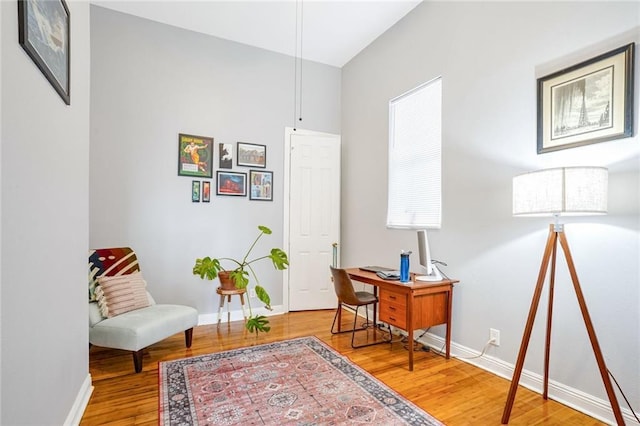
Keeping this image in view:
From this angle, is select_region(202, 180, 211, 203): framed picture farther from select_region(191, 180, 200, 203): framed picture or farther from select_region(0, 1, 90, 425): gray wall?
select_region(0, 1, 90, 425): gray wall

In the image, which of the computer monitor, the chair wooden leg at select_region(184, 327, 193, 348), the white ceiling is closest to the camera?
the computer monitor

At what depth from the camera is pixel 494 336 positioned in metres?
2.51

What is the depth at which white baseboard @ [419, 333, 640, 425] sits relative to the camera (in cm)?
187

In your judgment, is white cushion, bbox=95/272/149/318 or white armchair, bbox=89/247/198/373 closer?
white armchair, bbox=89/247/198/373

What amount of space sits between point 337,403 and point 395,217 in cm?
210

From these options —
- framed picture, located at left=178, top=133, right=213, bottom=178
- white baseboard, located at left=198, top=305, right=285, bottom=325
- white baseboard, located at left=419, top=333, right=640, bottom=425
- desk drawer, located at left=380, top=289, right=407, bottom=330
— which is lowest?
white baseboard, located at left=198, top=305, right=285, bottom=325

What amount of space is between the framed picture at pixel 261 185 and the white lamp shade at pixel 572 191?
9.88 feet

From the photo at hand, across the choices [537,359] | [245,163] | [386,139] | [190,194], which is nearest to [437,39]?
[386,139]

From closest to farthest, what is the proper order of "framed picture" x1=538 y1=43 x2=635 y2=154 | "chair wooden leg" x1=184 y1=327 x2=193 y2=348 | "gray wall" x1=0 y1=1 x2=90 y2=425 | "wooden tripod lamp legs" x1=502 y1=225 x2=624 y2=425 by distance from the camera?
1. "gray wall" x1=0 y1=1 x2=90 y2=425
2. "wooden tripod lamp legs" x1=502 y1=225 x2=624 y2=425
3. "framed picture" x1=538 y1=43 x2=635 y2=154
4. "chair wooden leg" x1=184 y1=327 x2=193 y2=348

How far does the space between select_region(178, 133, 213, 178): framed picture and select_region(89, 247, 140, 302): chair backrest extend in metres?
1.05

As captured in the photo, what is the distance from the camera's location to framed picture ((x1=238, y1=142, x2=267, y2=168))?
3977 mm

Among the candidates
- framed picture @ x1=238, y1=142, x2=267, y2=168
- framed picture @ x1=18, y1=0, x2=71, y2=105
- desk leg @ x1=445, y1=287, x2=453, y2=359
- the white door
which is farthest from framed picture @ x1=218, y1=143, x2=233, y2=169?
desk leg @ x1=445, y1=287, x2=453, y2=359

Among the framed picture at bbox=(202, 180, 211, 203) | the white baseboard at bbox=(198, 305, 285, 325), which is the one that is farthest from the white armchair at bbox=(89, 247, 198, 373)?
the framed picture at bbox=(202, 180, 211, 203)

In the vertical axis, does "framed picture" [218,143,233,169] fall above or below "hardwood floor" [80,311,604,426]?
above
